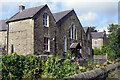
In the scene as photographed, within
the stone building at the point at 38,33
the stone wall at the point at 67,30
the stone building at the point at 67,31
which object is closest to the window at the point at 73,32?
the stone building at the point at 67,31

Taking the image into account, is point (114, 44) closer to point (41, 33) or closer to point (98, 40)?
point (41, 33)

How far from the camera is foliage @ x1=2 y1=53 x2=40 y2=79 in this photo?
7.75 m

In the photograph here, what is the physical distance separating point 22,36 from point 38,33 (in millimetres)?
2245

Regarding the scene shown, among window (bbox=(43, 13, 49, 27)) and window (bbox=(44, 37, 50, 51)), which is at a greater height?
window (bbox=(43, 13, 49, 27))

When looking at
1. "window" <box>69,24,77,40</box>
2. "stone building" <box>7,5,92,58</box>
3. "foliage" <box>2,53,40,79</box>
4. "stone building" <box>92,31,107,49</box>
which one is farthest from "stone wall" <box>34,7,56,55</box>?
"stone building" <box>92,31,107,49</box>

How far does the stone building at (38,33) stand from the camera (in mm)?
18469

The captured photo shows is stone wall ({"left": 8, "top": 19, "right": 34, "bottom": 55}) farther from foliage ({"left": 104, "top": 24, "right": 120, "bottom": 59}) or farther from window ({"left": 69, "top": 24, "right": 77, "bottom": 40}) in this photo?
foliage ({"left": 104, "top": 24, "right": 120, "bottom": 59})

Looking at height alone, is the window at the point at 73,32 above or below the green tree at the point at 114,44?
above

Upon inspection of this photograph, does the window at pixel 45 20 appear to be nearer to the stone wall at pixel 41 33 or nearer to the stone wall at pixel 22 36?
the stone wall at pixel 41 33

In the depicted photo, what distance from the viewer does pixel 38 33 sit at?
1894 cm

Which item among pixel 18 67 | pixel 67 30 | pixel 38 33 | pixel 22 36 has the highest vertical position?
pixel 67 30

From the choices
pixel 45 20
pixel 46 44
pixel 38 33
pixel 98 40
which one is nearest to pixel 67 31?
pixel 45 20

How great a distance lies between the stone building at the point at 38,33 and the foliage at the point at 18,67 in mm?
9013

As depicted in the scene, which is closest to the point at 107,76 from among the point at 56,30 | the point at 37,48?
the point at 37,48
